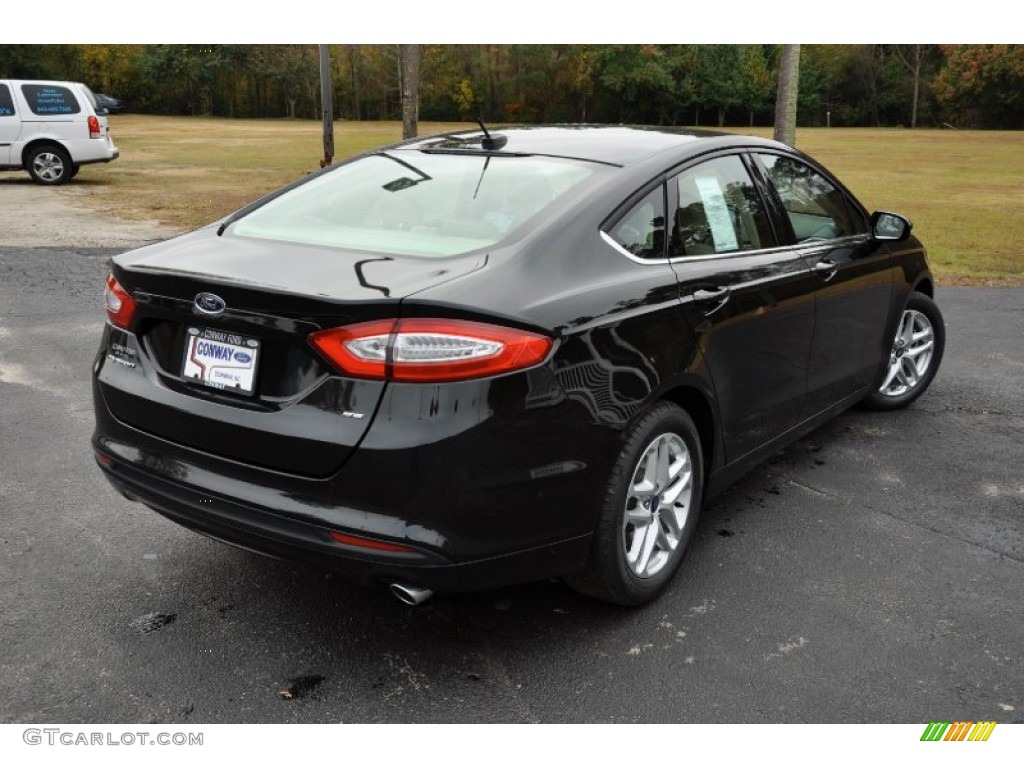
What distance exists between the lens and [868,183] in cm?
2403

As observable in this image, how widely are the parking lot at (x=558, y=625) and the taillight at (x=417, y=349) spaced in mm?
784

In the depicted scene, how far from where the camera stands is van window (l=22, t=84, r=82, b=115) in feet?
59.4

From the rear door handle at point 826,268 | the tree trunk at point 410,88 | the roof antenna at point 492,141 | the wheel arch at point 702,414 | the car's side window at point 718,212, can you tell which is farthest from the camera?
the tree trunk at point 410,88

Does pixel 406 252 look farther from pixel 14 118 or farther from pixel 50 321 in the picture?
pixel 14 118

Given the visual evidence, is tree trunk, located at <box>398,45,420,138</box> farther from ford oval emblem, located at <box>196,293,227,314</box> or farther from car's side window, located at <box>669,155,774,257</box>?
ford oval emblem, located at <box>196,293,227,314</box>

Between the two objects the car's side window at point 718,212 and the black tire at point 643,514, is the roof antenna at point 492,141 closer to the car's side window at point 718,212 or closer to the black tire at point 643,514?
the car's side window at point 718,212

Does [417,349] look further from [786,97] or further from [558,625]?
[786,97]

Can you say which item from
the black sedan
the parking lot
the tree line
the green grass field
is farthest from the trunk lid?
the tree line

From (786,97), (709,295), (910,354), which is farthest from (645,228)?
(786,97)

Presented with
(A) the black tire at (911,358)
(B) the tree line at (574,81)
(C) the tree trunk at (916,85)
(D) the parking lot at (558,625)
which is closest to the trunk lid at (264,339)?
(D) the parking lot at (558,625)

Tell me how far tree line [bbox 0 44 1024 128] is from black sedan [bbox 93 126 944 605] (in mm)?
69965

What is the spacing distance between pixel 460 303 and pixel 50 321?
6.07 metres
